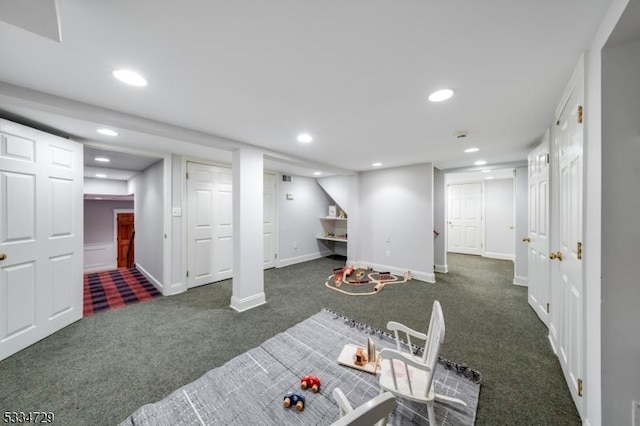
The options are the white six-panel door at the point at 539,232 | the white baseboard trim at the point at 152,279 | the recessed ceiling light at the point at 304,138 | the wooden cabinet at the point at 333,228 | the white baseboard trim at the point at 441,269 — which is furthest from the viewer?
the wooden cabinet at the point at 333,228

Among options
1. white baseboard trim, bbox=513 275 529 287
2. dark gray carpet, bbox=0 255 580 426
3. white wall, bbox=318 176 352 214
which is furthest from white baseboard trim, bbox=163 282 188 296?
white baseboard trim, bbox=513 275 529 287

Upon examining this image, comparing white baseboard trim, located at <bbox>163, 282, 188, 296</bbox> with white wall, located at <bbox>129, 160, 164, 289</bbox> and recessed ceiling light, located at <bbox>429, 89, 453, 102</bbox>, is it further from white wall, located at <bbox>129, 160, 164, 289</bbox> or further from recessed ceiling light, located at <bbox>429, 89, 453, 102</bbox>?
recessed ceiling light, located at <bbox>429, 89, 453, 102</bbox>

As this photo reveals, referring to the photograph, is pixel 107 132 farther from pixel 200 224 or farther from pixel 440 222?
pixel 440 222

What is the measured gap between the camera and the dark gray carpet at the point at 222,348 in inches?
60.0

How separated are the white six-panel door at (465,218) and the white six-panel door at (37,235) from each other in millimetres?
7896

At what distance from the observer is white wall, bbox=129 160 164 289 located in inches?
141

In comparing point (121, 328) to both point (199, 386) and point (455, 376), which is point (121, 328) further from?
point (455, 376)

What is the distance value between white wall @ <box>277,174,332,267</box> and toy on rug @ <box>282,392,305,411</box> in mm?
3540

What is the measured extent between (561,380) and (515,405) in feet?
1.87

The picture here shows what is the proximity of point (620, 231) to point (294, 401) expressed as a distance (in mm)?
1985

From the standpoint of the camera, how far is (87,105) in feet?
5.90

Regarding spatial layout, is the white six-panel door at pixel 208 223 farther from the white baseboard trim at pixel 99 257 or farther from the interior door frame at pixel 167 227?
the white baseboard trim at pixel 99 257

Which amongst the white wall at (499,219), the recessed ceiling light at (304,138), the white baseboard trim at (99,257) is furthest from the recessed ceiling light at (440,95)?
the white baseboard trim at (99,257)

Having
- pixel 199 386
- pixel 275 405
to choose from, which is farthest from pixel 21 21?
pixel 275 405
